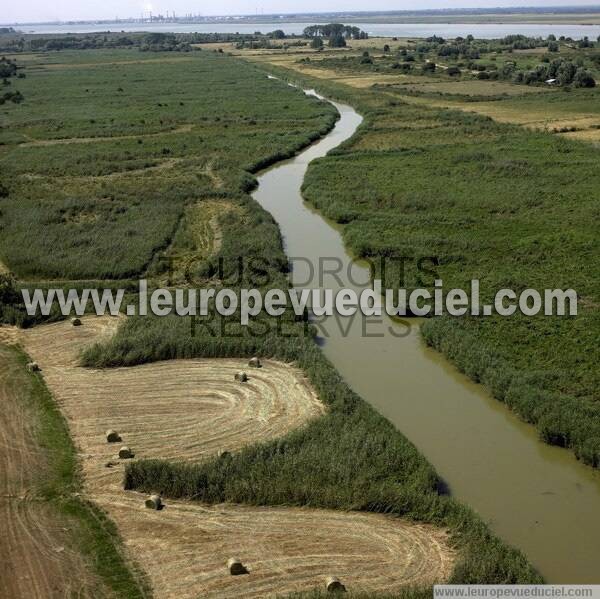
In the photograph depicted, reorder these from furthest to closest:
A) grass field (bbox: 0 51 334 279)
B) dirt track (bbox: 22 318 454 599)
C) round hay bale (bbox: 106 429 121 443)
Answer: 1. grass field (bbox: 0 51 334 279)
2. round hay bale (bbox: 106 429 121 443)
3. dirt track (bbox: 22 318 454 599)

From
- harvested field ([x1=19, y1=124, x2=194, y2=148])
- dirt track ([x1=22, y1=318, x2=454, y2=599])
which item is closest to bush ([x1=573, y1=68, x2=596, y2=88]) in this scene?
harvested field ([x1=19, y1=124, x2=194, y2=148])

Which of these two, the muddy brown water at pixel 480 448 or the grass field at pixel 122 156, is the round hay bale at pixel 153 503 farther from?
the grass field at pixel 122 156

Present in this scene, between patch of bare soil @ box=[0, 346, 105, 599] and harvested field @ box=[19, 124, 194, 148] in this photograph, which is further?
harvested field @ box=[19, 124, 194, 148]

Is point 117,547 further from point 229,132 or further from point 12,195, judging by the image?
point 229,132

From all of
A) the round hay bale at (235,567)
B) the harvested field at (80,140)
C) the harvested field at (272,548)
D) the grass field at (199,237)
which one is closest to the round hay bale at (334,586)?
the harvested field at (272,548)

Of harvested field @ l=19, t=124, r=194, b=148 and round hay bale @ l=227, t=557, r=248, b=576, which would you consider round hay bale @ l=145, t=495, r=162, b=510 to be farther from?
harvested field @ l=19, t=124, r=194, b=148

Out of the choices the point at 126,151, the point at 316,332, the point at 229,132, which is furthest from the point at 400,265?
the point at 229,132
